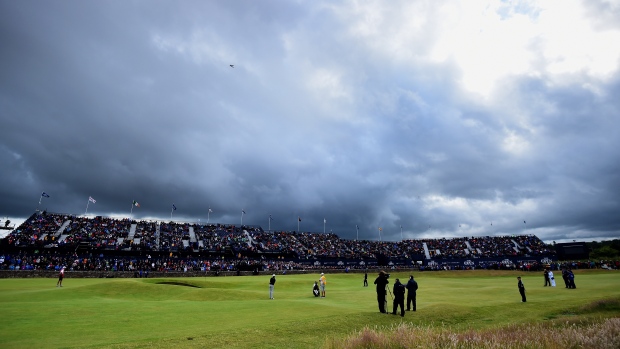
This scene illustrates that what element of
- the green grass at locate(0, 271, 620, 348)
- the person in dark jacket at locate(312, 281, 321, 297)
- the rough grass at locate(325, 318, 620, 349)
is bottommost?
the person in dark jacket at locate(312, 281, 321, 297)

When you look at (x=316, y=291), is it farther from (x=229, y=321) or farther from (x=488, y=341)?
(x=488, y=341)

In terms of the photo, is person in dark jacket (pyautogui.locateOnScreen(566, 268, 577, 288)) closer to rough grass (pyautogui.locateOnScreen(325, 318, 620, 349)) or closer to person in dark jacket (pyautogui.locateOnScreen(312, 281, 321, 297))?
person in dark jacket (pyautogui.locateOnScreen(312, 281, 321, 297))

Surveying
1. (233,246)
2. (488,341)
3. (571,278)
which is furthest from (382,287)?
(233,246)

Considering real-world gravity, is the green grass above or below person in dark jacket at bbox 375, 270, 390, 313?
below

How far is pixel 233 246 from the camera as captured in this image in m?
82.4

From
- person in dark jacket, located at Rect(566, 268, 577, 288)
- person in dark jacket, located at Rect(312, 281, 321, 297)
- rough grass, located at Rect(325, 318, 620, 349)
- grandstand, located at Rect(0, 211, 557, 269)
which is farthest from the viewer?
grandstand, located at Rect(0, 211, 557, 269)

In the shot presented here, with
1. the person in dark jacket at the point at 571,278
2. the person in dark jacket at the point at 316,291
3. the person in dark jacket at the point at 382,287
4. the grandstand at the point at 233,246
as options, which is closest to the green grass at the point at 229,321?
the person in dark jacket at the point at 382,287

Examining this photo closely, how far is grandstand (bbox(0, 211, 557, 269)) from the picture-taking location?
64.2 metres

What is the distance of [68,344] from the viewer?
445 inches

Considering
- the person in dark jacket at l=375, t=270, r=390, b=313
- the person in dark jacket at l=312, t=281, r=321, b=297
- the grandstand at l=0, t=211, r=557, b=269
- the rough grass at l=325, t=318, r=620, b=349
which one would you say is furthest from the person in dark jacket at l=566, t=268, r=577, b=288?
the grandstand at l=0, t=211, r=557, b=269

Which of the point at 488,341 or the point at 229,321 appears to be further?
the point at 229,321

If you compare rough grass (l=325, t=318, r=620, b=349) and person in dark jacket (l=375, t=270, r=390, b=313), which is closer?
rough grass (l=325, t=318, r=620, b=349)

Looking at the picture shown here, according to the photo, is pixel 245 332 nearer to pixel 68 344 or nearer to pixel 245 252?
pixel 68 344

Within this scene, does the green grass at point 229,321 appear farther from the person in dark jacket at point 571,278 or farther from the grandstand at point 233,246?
the grandstand at point 233,246
